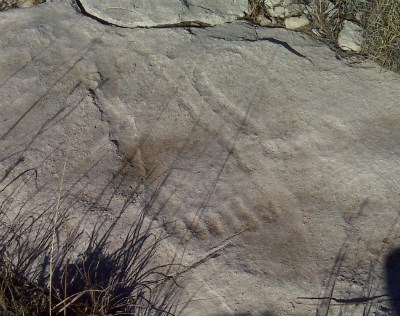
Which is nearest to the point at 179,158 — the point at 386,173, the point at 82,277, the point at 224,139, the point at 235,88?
the point at 224,139

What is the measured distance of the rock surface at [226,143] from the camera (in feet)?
9.48

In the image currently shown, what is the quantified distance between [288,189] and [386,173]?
50 cm

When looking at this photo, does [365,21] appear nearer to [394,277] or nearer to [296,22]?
[296,22]

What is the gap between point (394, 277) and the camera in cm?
281

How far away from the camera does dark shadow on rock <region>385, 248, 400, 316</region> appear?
9.00ft

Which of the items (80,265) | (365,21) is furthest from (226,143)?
(365,21)

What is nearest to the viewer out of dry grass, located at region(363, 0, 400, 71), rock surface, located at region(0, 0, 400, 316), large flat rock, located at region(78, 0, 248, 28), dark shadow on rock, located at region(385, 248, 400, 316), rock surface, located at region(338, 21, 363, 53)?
dark shadow on rock, located at region(385, 248, 400, 316)

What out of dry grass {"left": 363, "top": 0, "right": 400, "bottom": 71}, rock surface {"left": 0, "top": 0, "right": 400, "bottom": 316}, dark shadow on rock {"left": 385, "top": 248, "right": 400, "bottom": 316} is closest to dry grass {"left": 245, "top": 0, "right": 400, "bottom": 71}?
dry grass {"left": 363, "top": 0, "right": 400, "bottom": 71}

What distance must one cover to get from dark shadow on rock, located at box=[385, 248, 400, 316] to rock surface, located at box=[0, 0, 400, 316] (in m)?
0.03

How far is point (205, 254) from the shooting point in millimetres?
2928

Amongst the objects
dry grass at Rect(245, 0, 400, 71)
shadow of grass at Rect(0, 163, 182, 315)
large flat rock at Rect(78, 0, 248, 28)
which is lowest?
shadow of grass at Rect(0, 163, 182, 315)

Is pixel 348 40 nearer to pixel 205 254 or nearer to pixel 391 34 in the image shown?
pixel 391 34

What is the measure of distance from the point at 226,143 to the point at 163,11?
111 cm

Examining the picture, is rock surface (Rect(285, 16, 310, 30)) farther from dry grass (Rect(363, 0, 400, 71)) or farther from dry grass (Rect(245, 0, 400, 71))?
dry grass (Rect(363, 0, 400, 71))
